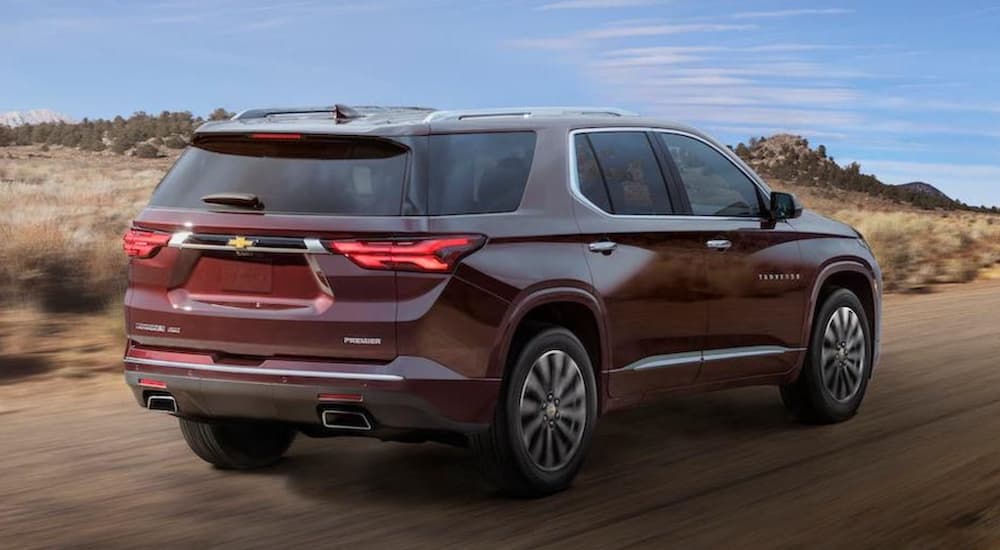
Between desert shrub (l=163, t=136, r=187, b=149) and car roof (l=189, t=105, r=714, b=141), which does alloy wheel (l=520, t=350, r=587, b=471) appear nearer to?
car roof (l=189, t=105, r=714, b=141)

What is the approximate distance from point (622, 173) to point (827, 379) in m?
2.33

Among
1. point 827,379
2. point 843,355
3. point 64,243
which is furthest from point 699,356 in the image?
point 64,243

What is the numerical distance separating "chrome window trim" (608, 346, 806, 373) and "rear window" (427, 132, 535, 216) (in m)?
1.14

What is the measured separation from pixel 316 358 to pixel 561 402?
49.9 inches

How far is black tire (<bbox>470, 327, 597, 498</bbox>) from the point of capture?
20.8ft

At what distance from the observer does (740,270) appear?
786 cm

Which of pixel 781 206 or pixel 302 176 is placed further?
pixel 781 206

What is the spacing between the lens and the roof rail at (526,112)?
6.36m

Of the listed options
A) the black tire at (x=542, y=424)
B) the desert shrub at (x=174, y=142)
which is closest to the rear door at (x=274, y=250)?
the black tire at (x=542, y=424)

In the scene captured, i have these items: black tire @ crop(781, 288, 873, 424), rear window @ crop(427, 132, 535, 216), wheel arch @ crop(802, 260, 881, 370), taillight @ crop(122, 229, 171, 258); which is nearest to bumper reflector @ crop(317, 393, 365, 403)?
rear window @ crop(427, 132, 535, 216)

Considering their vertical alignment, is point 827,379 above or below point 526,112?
below

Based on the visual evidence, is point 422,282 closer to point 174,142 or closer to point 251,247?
point 251,247

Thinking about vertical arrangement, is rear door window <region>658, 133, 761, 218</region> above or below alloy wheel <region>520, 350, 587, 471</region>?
above

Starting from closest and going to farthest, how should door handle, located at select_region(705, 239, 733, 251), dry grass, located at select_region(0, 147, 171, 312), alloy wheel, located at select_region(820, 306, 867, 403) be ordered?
door handle, located at select_region(705, 239, 733, 251) → alloy wheel, located at select_region(820, 306, 867, 403) → dry grass, located at select_region(0, 147, 171, 312)
